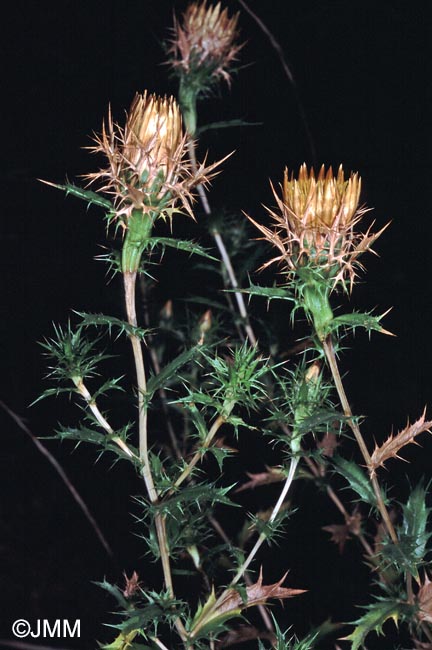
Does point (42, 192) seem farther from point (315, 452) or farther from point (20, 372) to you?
point (315, 452)

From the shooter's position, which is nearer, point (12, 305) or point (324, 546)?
point (324, 546)

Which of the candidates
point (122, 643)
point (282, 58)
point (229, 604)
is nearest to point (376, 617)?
point (229, 604)

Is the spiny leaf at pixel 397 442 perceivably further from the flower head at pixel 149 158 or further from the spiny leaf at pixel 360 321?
the flower head at pixel 149 158

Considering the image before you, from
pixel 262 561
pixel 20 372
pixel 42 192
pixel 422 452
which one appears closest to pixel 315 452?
pixel 262 561

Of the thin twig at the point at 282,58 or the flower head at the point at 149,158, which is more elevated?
the thin twig at the point at 282,58

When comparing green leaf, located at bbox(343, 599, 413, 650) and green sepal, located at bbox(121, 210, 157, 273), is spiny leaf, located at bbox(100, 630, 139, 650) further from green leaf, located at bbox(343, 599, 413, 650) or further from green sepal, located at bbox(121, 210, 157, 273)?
green sepal, located at bbox(121, 210, 157, 273)

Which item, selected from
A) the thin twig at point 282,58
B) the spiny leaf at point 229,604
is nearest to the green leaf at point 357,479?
the spiny leaf at point 229,604
